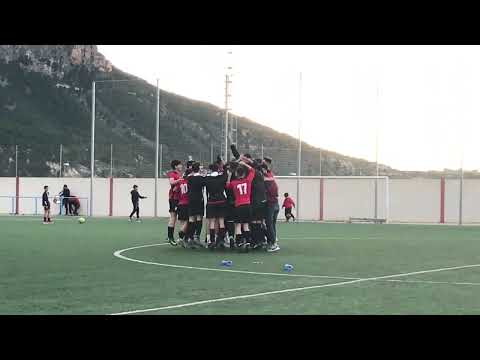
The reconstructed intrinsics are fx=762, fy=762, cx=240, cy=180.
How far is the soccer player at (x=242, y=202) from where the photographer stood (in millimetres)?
16531

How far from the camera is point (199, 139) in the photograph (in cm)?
6191

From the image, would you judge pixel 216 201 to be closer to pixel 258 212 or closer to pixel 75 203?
pixel 258 212

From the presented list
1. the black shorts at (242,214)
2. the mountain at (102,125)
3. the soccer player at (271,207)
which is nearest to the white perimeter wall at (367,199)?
the mountain at (102,125)

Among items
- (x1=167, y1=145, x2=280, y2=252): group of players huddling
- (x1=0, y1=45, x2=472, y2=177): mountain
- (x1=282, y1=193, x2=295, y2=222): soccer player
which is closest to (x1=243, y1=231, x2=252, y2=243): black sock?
(x1=167, y1=145, x2=280, y2=252): group of players huddling

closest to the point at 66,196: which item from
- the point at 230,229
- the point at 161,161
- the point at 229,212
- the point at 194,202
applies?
the point at 161,161

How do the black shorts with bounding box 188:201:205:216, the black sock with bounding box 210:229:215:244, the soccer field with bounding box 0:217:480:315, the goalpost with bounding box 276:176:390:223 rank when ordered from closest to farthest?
1. the soccer field with bounding box 0:217:480:315
2. the black sock with bounding box 210:229:215:244
3. the black shorts with bounding box 188:201:205:216
4. the goalpost with bounding box 276:176:390:223

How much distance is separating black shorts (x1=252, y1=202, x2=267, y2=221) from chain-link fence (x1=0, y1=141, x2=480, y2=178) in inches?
779

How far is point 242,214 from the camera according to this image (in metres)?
16.5

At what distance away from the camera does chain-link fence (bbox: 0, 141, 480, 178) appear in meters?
36.9

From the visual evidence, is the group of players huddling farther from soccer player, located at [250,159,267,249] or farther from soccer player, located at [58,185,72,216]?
soccer player, located at [58,185,72,216]

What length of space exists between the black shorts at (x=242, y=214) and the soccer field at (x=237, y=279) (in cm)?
76

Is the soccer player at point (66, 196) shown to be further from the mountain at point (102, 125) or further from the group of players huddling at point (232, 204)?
the group of players huddling at point (232, 204)

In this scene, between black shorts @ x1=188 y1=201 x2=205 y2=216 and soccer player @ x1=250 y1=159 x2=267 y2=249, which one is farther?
black shorts @ x1=188 y1=201 x2=205 y2=216
